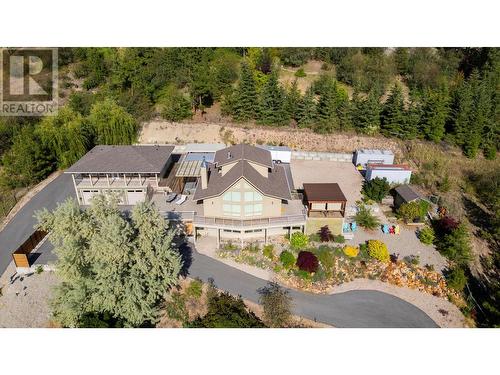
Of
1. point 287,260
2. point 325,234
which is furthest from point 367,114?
point 287,260

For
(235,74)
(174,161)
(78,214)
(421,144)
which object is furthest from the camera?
(235,74)

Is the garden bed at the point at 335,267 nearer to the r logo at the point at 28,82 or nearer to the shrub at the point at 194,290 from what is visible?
the shrub at the point at 194,290

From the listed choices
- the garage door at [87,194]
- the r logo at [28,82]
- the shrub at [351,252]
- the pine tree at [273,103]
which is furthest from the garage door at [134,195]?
the r logo at [28,82]

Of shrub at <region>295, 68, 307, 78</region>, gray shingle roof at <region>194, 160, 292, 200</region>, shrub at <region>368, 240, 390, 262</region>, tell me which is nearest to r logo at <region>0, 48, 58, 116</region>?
gray shingle roof at <region>194, 160, 292, 200</region>

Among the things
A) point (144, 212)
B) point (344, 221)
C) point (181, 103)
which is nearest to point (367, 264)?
Result: point (344, 221)

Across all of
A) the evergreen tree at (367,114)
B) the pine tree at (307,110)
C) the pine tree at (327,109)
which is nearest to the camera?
the evergreen tree at (367,114)

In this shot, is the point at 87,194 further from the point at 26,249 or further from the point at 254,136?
the point at 254,136

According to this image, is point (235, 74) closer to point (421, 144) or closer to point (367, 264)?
point (421, 144)
